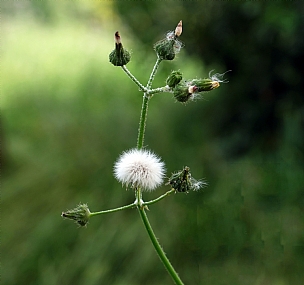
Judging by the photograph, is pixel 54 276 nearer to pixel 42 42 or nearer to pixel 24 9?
pixel 42 42

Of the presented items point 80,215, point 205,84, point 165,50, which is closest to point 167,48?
point 165,50

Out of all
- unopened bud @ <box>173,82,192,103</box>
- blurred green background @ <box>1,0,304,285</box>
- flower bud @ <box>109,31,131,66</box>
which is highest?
blurred green background @ <box>1,0,304,285</box>

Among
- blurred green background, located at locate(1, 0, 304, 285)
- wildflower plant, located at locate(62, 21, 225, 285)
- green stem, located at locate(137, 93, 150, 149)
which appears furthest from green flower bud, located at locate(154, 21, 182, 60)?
blurred green background, located at locate(1, 0, 304, 285)

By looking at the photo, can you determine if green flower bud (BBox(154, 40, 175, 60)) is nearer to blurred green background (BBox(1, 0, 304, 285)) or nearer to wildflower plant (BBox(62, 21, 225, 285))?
wildflower plant (BBox(62, 21, 225, 285))

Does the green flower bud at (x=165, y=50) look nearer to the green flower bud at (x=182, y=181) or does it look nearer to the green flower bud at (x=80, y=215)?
the green flower bud at (x=182, y=181)

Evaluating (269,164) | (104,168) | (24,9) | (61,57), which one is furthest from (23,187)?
(24,9)

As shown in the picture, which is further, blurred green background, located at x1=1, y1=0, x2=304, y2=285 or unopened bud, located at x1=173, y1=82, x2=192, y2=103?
blurred green background, located at x1=1, y1=0, x2=304, y2=285

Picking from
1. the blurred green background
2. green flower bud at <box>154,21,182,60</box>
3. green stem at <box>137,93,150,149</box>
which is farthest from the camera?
the blurred green background

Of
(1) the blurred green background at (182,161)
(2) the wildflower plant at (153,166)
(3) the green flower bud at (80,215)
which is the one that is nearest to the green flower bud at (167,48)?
(2) the wildflower plant at (153,166)

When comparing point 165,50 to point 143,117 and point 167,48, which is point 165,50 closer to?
point 167,48
